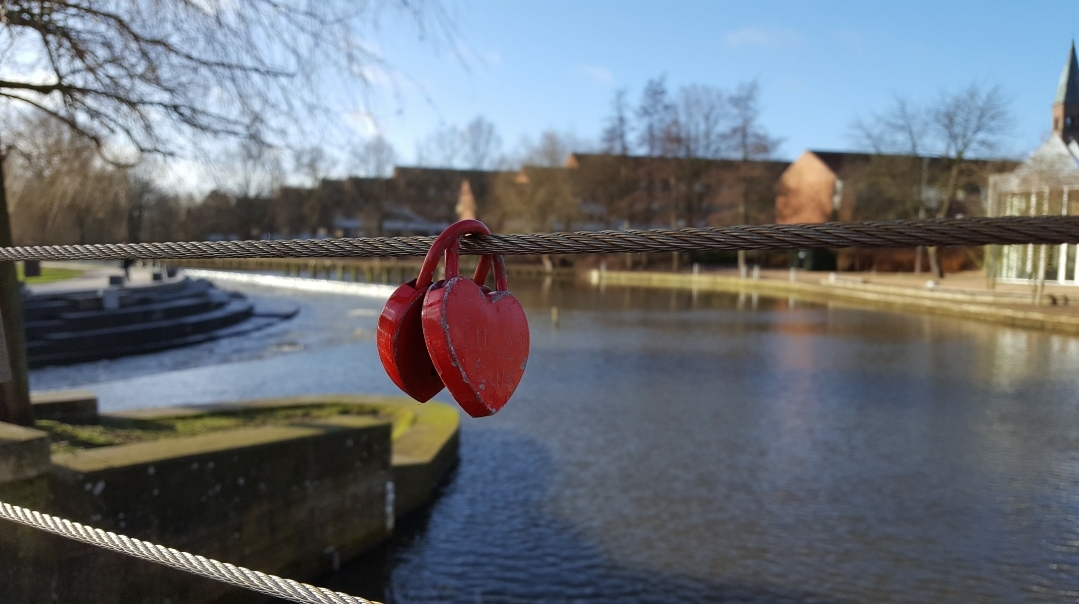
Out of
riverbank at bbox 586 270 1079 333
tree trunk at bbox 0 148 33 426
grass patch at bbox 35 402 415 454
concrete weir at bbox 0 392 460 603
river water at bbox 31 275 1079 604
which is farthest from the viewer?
riverbank at bbox 586 270 1079 333

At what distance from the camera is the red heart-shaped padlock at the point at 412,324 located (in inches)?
60.6

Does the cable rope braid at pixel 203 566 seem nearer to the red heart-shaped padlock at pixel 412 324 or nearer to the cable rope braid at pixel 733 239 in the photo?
the red heart-shaped padlock at pixel 412 324

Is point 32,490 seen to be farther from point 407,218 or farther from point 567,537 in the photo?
point 407,218

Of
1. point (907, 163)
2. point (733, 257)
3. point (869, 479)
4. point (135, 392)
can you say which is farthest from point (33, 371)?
point (733, 257)


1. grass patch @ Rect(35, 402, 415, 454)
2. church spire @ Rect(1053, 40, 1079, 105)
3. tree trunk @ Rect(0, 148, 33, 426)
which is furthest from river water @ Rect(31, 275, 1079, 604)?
church spire @ Rect(1053, 40, 1079, 105)

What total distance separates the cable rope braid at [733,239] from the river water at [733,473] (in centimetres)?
564

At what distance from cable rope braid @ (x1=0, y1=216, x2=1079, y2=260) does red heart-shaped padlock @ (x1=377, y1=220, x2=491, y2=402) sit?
5 cm

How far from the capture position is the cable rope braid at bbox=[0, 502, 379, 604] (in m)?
1.30

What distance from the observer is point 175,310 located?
2320 centimetres

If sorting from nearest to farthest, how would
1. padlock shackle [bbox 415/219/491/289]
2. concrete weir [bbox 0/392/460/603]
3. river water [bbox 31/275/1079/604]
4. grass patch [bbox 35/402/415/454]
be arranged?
padlock shackle [bbox 415/219/491/289]
concrete weir [bbox 0/392/460/603]
grass patch [bbox 35/402/415/454]
river water [bbox 31/275/1079/604]

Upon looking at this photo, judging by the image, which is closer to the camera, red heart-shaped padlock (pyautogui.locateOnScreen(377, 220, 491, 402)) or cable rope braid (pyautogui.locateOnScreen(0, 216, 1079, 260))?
cable rope braid (pyautogui.locateOnScreen(0, 216, 1079, 260))

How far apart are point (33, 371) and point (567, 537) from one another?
13.2m

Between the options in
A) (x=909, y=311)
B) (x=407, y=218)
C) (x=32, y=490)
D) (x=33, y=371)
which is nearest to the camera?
(x=32, y=490)

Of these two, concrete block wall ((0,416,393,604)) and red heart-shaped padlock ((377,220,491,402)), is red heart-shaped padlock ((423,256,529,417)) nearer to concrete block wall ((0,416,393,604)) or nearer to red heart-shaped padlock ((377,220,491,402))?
red heart-shaped padlock ((377,220,491,402))
